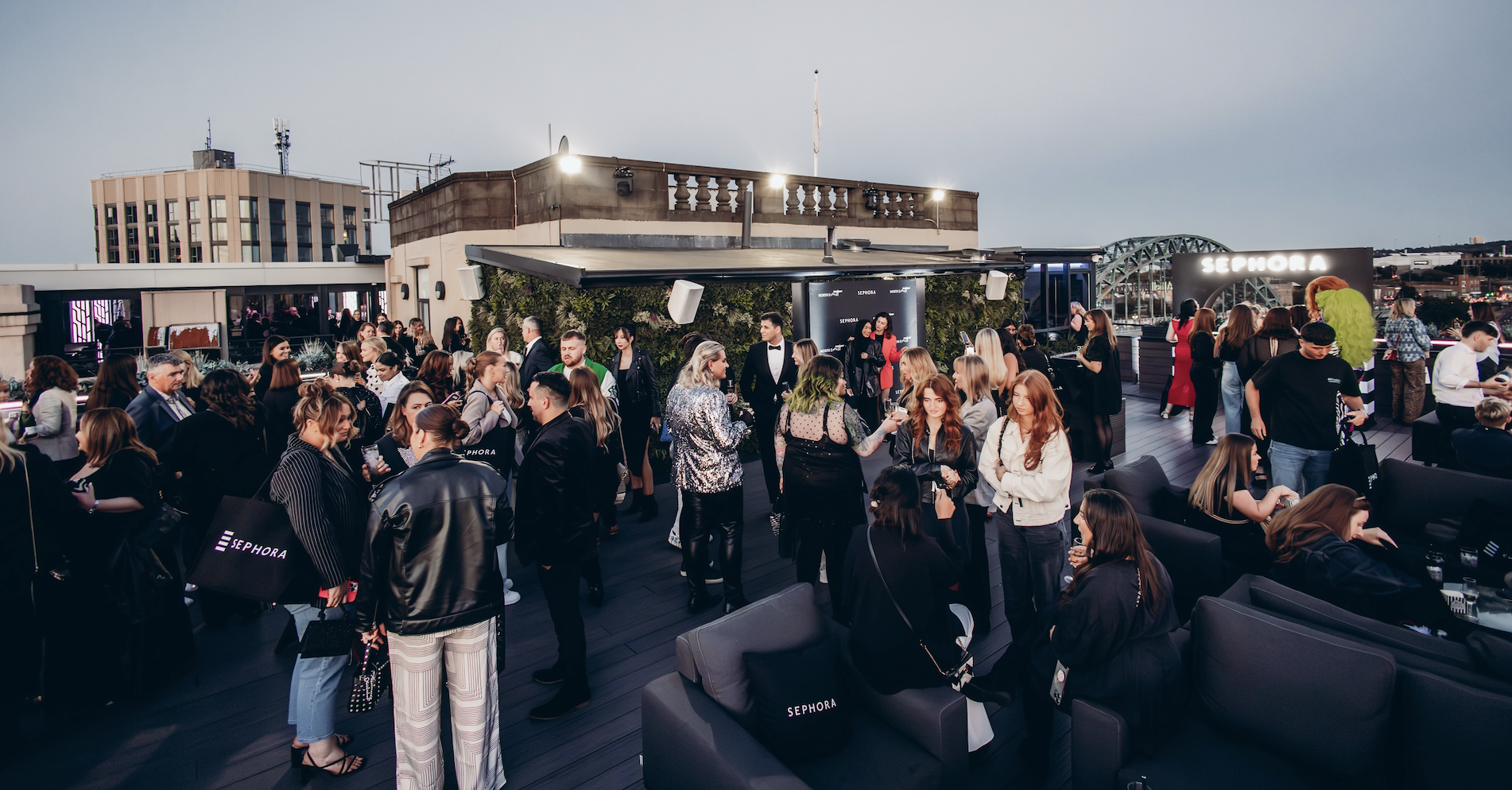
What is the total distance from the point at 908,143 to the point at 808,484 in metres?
66.0

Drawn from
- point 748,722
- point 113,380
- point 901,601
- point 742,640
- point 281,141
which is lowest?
point 748,722

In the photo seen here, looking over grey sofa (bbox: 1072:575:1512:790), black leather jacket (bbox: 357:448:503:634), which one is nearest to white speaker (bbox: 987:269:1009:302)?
grey sofa (bbox: 1072:575:1512:790)

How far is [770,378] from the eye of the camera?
5.55 m

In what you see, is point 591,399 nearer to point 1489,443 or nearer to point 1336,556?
point 1336,556

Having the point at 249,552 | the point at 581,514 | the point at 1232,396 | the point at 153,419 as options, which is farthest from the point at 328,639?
the point at 1232,396

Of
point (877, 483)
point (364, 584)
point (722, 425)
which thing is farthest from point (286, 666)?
point (877, 483)

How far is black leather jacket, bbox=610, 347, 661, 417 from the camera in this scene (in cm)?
561

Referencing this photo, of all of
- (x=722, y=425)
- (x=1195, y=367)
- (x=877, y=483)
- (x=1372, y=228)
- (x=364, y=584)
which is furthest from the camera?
(x=1372, y=228)

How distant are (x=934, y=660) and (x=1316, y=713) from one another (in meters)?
1.21

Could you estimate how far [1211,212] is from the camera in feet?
189

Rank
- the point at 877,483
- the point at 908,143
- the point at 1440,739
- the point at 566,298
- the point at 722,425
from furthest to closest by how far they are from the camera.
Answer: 1. the point at 908,143
2. the point at 566,298
3. the point at 722,425
4. the point at 877,483
5. the point at 1440,739

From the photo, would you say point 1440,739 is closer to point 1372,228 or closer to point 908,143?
point 908,143

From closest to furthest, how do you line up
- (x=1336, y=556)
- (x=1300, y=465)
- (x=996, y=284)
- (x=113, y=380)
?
(x=1336, y=556) → (x=113, y=380) → (x=1300, y=465) → (x=996, y=284)

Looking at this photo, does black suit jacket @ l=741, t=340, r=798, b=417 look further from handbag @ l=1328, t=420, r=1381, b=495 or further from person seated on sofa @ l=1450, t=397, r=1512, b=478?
person seated on sofa @ l=1450, t=397, r=1512, b=478
